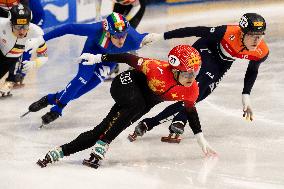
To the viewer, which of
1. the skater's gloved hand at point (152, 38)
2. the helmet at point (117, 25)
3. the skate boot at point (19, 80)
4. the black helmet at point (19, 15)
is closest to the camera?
the skater's gloved hand at point (152, 38)

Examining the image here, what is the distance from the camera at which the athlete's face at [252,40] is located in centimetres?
643

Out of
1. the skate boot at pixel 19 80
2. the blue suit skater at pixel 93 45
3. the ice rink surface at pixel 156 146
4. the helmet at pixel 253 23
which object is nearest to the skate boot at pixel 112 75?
the ice rink surface at pixel 156 146

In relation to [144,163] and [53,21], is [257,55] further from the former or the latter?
[53,21]

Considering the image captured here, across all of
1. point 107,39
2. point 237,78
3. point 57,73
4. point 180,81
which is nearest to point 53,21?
point 57,73

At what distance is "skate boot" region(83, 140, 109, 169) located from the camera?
5.70 meters

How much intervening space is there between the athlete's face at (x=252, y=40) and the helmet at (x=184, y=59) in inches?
42.3

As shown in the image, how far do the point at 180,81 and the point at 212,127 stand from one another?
70.3 inches

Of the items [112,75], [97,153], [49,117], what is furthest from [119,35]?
[112,75]

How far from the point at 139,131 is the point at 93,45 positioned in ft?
4.17

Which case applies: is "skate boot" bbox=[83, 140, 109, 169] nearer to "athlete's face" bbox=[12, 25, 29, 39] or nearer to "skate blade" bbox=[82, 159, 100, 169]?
"skate blade" bbox=[82, 159, 100, 169]

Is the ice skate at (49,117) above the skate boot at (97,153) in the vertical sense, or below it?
below

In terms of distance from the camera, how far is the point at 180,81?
5.64 meters

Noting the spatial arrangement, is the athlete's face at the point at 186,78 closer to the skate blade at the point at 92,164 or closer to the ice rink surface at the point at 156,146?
the ice rink surface at the point at 156,146

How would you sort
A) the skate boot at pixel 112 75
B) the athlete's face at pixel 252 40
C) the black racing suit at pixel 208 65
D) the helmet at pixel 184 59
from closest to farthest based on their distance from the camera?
the helmet at pixel 184 59
the athlete's face at pixel 252 40
the black racing suit at pixel 208 65
the skate boot at pixel 112 75
